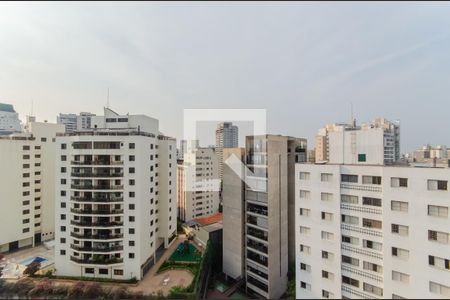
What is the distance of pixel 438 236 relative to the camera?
9.86 meters

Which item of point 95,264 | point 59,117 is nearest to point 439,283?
point 95,264

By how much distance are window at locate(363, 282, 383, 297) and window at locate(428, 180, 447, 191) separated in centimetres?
573

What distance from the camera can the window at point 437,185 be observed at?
32.1ft

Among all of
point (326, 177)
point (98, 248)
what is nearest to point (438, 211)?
point (326, 177)

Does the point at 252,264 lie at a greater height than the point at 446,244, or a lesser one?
lesser

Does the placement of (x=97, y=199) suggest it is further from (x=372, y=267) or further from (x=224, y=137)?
(x=224, y=137)

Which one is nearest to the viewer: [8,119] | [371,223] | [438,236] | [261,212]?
[438,236]

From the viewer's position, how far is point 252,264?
1702 centimetres

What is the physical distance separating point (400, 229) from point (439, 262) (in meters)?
1.80

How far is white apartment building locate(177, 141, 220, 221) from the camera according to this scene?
31.8 metres

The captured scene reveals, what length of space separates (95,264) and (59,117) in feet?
171

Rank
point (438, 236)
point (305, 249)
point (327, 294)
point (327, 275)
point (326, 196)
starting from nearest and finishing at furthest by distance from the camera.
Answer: point (438, 236)
point (327, 294)
point (327, 275)
point (326, 196)
point (305, 249)

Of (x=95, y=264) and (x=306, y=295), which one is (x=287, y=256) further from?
(x=95, y=264)

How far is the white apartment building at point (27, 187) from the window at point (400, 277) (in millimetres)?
30839
